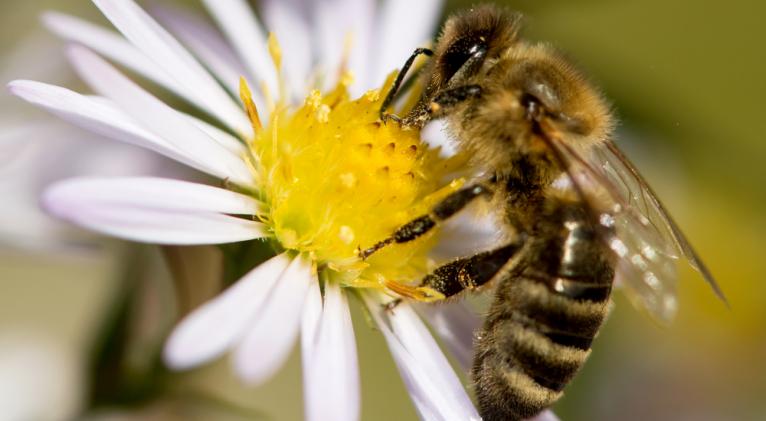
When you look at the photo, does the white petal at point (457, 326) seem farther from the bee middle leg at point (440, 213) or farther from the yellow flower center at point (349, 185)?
the bee middle leg at point (440, 213)

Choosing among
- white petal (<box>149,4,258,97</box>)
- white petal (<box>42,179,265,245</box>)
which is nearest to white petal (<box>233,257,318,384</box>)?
white petal (<box>42,179,265,245</box>)

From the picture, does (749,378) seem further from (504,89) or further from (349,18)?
(504,89)

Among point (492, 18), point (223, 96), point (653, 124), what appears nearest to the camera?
point (492, 18)

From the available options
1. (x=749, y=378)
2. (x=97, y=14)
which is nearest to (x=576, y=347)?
(x=97, y=14)

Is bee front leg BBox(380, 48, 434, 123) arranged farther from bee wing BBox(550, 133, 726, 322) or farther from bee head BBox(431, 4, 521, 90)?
bee wing BBox(550, 133, 726, 322)

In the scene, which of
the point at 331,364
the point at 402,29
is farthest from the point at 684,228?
the point at 331,364

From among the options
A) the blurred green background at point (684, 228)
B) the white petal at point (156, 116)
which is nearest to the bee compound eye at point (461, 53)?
the white petal at point (156, 116)
